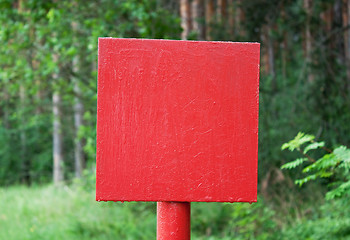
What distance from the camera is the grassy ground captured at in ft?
16.1

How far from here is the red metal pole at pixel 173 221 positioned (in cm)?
165

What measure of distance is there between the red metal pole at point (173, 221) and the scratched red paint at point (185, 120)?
8 cm

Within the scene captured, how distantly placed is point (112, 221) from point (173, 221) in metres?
4.32

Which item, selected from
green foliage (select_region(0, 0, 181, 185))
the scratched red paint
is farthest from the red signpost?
green foliage (select_region(0, 0, 181, 185))

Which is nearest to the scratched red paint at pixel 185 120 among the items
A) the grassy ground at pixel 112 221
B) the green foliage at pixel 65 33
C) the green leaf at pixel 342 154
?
the green leaf at pixel 342 154

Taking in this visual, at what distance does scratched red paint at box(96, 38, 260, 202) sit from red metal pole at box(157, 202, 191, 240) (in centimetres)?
8

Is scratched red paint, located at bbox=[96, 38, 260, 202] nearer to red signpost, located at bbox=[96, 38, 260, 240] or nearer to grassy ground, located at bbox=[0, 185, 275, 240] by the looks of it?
red signpost, located at bbox=[96, 38, 260, 240]

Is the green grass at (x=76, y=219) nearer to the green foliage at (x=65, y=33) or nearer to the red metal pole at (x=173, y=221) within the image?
the green foliage at (x=65, y=33)

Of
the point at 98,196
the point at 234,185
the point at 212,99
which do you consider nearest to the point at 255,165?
the point at 234,185

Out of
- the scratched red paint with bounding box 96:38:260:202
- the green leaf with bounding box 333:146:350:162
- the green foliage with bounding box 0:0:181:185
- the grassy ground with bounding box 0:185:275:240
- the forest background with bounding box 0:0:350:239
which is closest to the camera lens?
the scratched red paint with bounding box 96:38:260:202

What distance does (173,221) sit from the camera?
1652 millimetres

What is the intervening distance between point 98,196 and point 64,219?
4.86 meters

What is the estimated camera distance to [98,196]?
1558mm

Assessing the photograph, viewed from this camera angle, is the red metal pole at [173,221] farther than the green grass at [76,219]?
No
